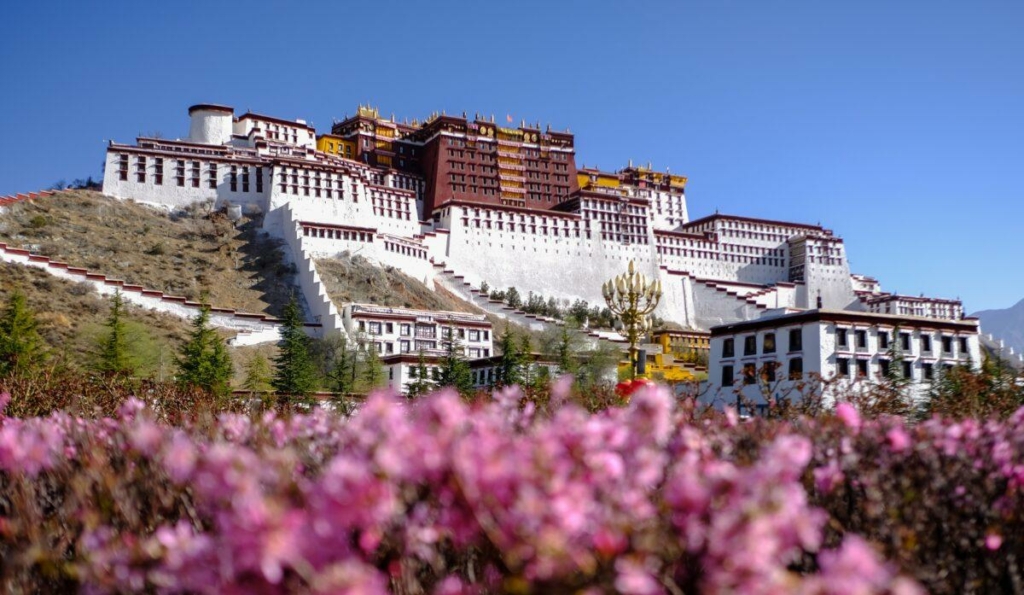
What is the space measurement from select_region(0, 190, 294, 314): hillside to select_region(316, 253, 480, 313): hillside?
3193 millimetres

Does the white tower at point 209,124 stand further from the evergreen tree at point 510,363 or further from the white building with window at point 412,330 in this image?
the evergreen tree at point 510,363

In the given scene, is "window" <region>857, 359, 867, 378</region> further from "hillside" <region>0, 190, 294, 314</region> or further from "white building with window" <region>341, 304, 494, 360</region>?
"hillside" <region>0, 190, 294, 314</region>

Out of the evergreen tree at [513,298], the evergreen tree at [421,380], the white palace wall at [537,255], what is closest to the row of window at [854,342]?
the evergreen tree at [421,380]

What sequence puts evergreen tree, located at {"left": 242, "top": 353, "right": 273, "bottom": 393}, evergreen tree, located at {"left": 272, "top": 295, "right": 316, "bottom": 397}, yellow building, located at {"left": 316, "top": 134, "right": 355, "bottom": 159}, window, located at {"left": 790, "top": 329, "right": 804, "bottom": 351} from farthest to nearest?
1. yellow building, located at {"left": 316, "top": 134, "right": 355, "bottom": 159}
2. evergreen tree, located at {"left": 272, "top": 295, "right": 316, "bottom": 397}
3. evergreen tree, located at {"left": 242, "top": 353, "right": 273, "bottom": 393}
4. window, located at {"left": 790, "top": 329, "right": 804, "bottom": 351}

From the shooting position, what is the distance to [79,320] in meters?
50.7

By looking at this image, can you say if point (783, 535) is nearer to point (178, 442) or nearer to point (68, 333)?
point (178, 442)

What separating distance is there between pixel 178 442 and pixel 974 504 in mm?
4436

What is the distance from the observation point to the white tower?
82.6 metres

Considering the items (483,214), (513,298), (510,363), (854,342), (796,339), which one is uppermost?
(483,214)

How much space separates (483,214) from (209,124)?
27370mm

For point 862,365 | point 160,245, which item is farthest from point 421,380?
point 160,245

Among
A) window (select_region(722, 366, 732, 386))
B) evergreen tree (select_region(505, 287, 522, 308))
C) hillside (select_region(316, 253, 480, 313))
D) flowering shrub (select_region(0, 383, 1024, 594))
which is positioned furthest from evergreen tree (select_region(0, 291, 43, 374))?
evergreen tree (select_region(505, 287, 522, 308))

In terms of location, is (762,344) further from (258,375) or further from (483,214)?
(483,214)

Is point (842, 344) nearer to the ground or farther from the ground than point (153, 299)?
nearer to the ground
